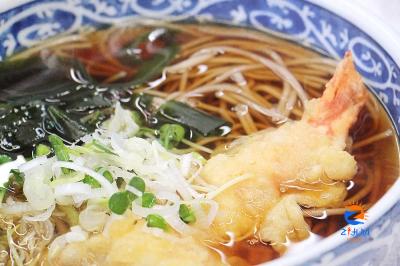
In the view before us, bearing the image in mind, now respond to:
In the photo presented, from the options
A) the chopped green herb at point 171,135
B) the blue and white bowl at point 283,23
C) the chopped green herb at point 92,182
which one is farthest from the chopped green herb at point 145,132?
the blue and white bowl at point 283,23

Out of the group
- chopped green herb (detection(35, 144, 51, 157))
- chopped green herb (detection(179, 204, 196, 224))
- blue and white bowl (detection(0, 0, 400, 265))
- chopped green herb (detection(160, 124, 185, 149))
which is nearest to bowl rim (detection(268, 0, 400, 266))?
blue and white bowl (detection(0, 0, 400, 265))

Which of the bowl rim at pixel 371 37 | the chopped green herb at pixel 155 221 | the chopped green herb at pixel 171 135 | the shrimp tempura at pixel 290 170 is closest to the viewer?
the bowl rim at pixel 371 37

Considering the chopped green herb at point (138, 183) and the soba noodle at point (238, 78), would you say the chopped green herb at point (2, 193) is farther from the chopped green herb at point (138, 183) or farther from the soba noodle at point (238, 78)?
the soba noodle at point (238, 78)

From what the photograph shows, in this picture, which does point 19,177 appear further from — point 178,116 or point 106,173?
point 178,116

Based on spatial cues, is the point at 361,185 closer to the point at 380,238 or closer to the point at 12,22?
the point at 380,238

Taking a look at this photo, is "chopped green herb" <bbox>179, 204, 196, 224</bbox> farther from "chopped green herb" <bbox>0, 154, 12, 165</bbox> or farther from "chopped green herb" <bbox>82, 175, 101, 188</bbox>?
"chopped green herb" <bbox>0, 154, 12, 165</bbox>

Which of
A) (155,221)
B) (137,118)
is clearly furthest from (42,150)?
(155,221)
